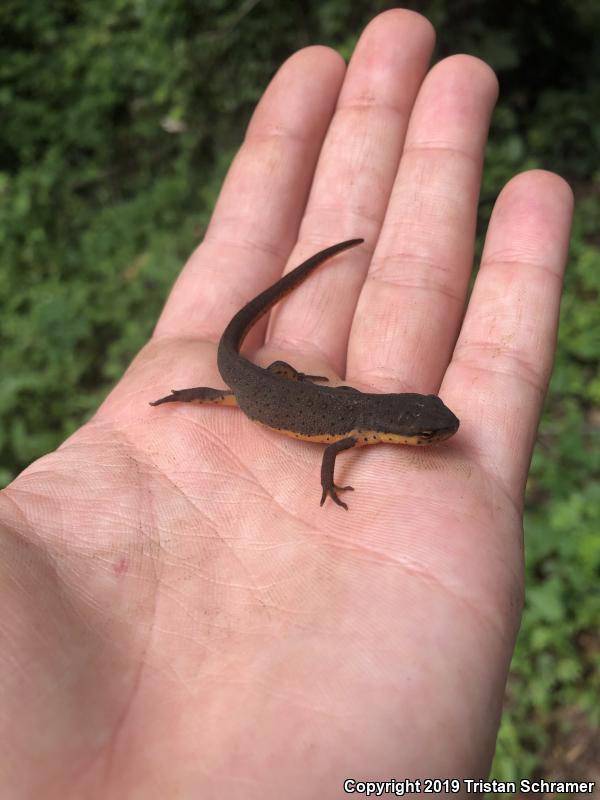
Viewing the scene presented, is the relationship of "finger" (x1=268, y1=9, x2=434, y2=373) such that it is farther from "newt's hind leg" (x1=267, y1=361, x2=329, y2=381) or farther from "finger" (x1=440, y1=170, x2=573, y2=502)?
"finger" (x1=440, y1=170, x2=573, y2=502)

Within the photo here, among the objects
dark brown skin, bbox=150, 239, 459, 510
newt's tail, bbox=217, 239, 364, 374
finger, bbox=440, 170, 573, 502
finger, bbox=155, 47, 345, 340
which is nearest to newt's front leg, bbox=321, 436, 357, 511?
dark brown skin, bbox=150, 239, 459, 510

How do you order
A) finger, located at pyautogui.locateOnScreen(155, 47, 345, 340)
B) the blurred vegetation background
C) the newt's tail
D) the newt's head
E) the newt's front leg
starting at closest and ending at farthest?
1. the newt's front leg
2. the newt's head
3. the blurred vegetation background
4. the newt's tail
5. finger, located at pyautogui.locateOnScreen(155, 47, 345, 340)

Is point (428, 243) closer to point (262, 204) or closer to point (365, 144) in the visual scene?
point (365, 144)

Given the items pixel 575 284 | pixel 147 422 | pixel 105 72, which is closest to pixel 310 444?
pixel 147 422

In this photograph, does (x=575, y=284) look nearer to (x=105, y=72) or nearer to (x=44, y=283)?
(x=44, y=283)

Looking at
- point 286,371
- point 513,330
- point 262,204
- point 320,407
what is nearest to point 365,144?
point 262,204

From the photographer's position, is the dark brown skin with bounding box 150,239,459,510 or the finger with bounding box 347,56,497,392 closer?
the dark brown skin with bounding box 150,239,459,510
